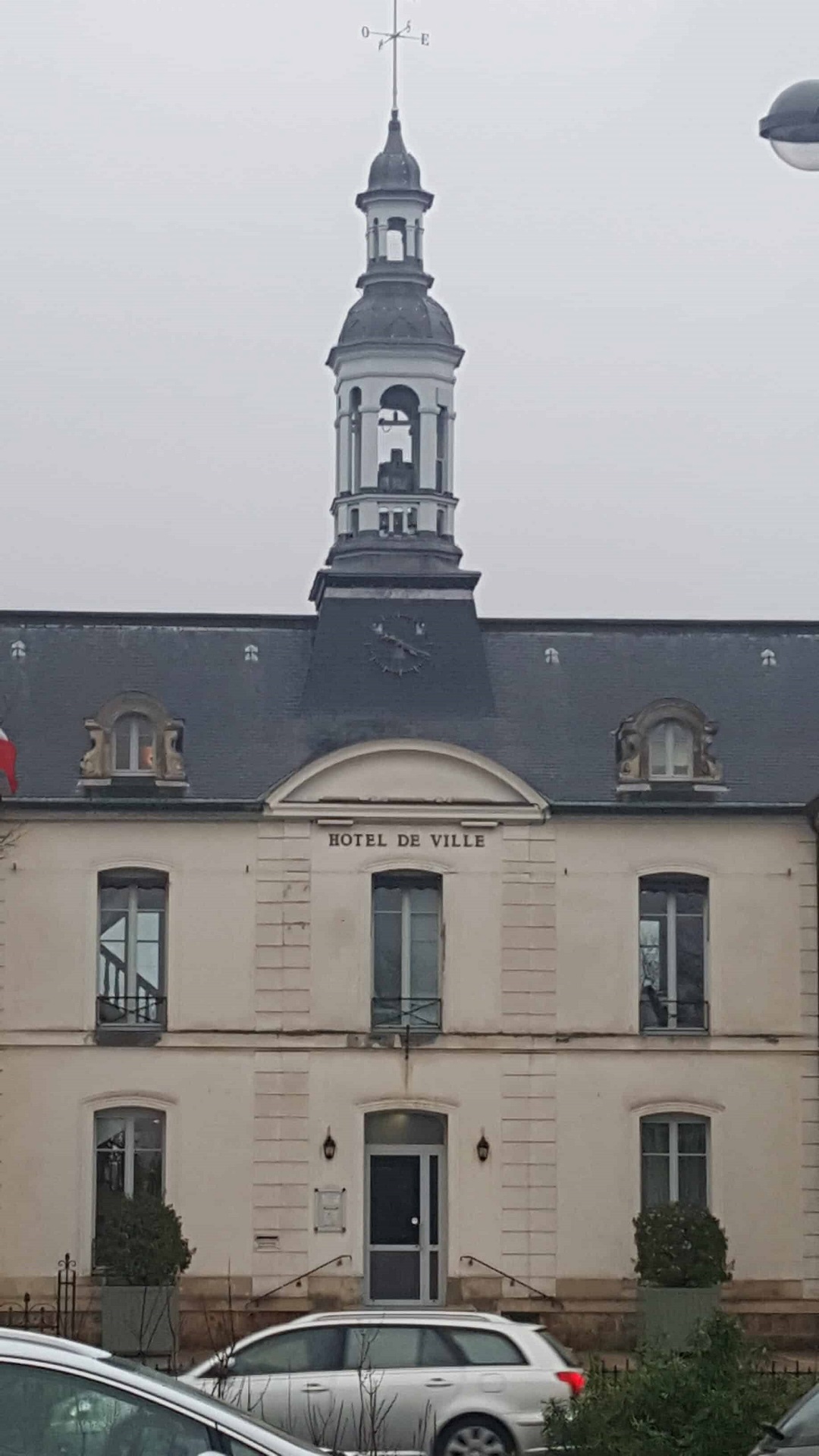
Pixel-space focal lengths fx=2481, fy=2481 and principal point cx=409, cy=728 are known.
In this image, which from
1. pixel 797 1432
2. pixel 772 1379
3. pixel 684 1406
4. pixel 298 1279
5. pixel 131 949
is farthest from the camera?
pixel 131 949

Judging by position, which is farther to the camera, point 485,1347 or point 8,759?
point 8,759

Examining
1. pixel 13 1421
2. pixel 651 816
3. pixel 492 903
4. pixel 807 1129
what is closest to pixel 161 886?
pixel 492 903

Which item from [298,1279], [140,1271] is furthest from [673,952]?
[140,1271]

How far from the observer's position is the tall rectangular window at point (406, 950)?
30.7m

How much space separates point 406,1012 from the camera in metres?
30.7

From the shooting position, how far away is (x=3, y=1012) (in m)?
30.2

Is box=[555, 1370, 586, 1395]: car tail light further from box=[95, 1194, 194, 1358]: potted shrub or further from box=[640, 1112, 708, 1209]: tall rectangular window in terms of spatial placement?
box=[640, 1112, 708, 1209]: tall rectangular window

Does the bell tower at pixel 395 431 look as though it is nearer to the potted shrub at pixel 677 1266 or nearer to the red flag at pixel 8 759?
the red flag at pixel 8 759

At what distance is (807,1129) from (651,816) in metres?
4.29

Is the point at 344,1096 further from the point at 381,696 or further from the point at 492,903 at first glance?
the point at 381,696

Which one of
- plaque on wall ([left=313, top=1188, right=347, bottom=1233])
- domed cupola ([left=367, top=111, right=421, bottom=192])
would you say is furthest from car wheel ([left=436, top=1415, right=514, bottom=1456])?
domed cupola ([left=367, top=111, right=421, bottom=192])

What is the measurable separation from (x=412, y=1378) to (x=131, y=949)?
43.3ft


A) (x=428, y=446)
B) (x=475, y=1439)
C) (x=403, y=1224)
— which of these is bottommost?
(x=475, y=1439)

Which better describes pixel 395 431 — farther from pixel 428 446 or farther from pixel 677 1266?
pixel 677 1266
